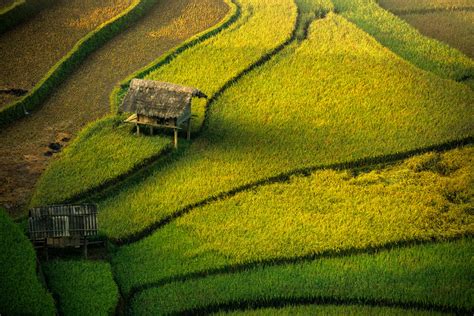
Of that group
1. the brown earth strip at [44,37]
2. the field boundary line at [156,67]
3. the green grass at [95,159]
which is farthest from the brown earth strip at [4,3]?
the green grass at [95,159]

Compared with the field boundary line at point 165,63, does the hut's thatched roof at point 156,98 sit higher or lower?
higher

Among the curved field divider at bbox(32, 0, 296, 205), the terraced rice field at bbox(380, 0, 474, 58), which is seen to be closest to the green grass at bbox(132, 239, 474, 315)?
the curved field divider at bbox(32, 0, 296, 205)

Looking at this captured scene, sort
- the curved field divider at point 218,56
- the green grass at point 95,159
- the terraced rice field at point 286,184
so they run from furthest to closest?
the curved field divider at point 218,56 < the green grass at point 95,159 < the terraced rice field at point 286,184

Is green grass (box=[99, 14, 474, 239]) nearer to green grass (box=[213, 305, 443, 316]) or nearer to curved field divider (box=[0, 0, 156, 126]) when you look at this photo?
green grass (box=[213, 305, 443, 316])

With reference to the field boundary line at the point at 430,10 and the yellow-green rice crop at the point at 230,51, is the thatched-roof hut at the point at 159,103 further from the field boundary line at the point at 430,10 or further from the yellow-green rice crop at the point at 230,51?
the field boundary line at the point at 430,10

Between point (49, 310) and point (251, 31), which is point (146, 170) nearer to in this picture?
point (49, 310)

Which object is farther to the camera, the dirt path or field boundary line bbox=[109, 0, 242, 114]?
field boundary line bbox=[109, 0, 242, 114]

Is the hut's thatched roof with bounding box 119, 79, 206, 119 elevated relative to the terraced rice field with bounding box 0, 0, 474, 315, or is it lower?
elevated

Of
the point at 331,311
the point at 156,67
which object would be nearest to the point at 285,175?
the point at 331,311
